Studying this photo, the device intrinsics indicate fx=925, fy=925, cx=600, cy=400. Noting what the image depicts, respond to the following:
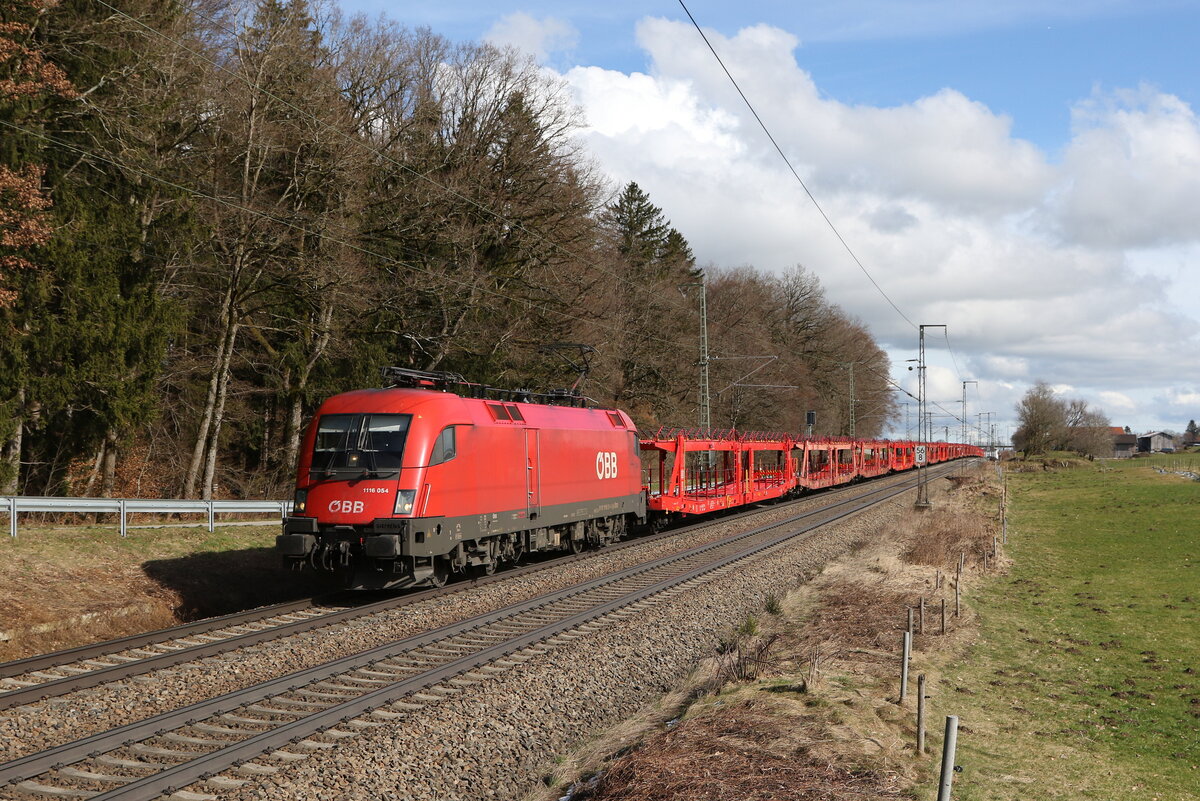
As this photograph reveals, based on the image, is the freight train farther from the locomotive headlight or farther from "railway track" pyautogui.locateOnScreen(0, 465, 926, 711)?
"railway track" pyautogui.locateOnScreen(0, 465, 926, 711)

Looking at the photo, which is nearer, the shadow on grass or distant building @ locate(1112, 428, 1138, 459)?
the shadow on grass

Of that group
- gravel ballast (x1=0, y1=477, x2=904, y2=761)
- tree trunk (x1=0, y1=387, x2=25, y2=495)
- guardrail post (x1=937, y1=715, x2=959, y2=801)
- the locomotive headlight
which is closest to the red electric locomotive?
the locomotive headlight

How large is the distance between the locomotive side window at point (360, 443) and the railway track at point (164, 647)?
2137 mm

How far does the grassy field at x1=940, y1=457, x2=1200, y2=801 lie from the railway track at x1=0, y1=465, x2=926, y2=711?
799 centimetres

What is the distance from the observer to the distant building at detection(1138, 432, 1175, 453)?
179125 millimetres

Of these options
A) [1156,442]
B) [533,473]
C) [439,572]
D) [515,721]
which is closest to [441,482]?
[439,572]

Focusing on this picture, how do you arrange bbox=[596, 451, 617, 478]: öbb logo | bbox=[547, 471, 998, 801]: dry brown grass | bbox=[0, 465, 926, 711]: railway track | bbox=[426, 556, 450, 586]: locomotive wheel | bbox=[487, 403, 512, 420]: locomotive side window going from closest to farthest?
bbox=[547, 471, 998, 801]: dry brown grass, bbox=[0, 465, 926, 711]: railway track, bbox=[426, 556, 450, 586]: locomotive wheel, bbox=[487, 403, 512, 420]: locomotive side window, bbox=[596, 451, 617, 478]: öbb logo

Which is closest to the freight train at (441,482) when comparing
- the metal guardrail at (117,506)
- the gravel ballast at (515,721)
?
the gravel ballast at (515,721)

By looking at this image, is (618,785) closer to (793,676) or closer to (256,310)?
(793,676)

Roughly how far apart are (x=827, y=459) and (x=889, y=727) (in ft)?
131

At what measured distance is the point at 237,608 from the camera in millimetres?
16125

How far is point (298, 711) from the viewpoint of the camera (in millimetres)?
8547

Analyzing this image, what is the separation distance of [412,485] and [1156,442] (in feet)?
682

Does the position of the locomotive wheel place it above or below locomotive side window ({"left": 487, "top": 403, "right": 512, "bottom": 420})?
below
